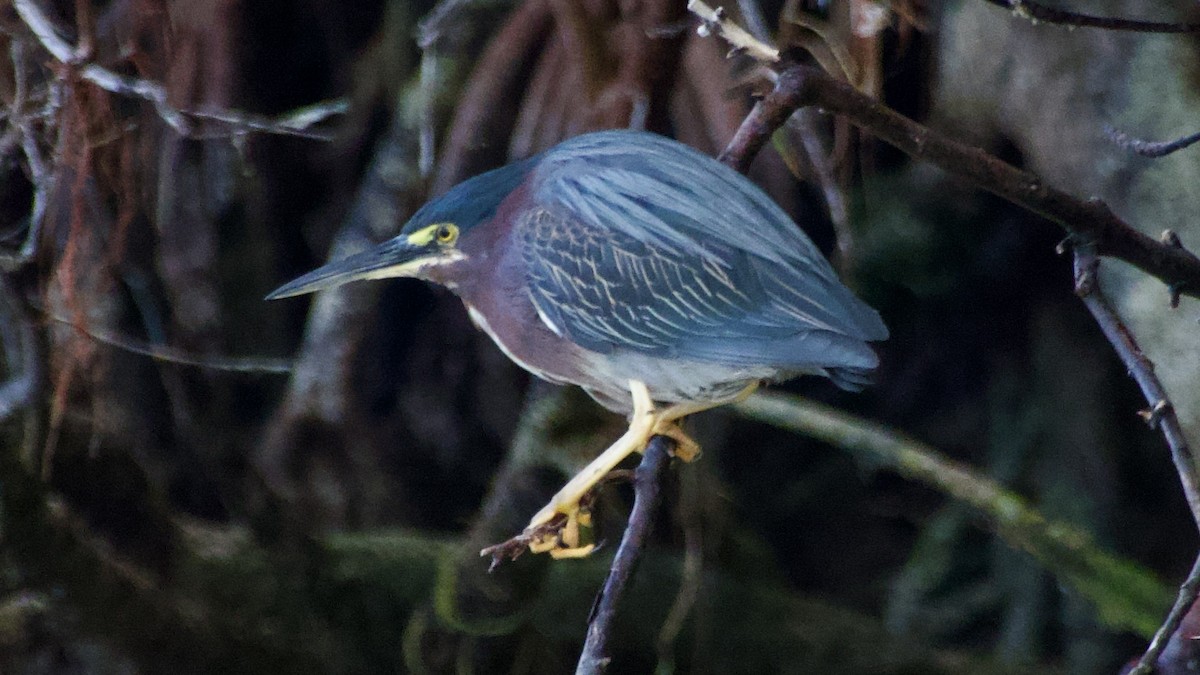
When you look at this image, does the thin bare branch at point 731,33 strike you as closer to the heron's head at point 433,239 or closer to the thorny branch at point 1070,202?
the thorny branch at point 1070,202

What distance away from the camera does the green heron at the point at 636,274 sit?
137cm

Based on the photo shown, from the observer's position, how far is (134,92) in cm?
157

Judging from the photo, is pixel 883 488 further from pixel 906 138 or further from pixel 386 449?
pixel 906 138

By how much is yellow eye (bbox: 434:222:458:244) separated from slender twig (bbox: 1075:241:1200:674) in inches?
25.7

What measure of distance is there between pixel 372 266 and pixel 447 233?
9 cm

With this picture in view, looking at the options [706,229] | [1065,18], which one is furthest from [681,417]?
[1065,18]

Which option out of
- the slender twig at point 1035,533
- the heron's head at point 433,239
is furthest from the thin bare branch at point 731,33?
the slender twig at point 1035,533

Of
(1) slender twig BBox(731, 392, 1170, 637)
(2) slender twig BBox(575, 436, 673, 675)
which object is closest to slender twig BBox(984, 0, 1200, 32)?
(2) slender twig BBox(575, 436, 673, 675)

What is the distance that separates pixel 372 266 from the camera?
4.66 feet

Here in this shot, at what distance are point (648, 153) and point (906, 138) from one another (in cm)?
31

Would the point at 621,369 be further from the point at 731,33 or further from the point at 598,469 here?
the point at 731,33

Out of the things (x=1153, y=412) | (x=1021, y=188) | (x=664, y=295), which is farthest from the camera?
(x=664, y=295)

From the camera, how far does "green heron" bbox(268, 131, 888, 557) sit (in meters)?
1.37

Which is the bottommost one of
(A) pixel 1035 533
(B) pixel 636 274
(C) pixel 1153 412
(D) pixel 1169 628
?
(A) pixel 1035 533
